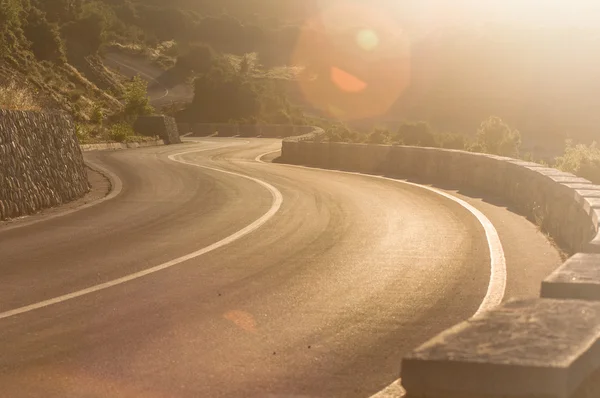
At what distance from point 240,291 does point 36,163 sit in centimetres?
940

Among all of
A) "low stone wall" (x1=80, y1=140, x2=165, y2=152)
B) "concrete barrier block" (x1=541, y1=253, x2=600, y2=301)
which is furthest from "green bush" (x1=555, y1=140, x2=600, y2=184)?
"low stone wall" (x1=80, y1=140, x2=165, y2=152)

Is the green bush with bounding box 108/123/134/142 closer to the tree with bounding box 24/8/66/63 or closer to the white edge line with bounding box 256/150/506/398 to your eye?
the white edge line with bounding box 256/150/506/398

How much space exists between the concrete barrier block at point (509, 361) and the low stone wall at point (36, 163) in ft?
42.2

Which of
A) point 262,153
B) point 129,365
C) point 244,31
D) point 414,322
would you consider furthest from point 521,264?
point 244,31

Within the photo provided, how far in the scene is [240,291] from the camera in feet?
29.3

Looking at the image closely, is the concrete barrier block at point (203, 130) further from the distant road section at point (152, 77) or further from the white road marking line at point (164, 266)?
the white road marking line at point (164, 266)

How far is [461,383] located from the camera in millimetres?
3510

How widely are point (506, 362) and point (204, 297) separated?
213 inches

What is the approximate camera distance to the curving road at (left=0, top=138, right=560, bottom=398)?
6.00 metres

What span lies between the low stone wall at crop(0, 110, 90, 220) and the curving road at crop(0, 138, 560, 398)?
1.10 m

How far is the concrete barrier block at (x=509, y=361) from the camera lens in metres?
3.42

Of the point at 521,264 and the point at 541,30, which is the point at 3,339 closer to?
the point at 521,264

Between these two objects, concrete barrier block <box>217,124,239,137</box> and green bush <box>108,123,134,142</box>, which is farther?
concrete barrier block <box>217,124,239,137</box>

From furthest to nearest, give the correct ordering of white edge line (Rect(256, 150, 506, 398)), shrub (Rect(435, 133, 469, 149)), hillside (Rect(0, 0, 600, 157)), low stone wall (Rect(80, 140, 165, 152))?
hillside (Rect(0, 0, 600, 157))
shrub (Rect(435, 133, 469, 149))
low stone wall (Rect(80, 140, 165, 152))
white edge line (Rect(256, 150, 506, 398))
